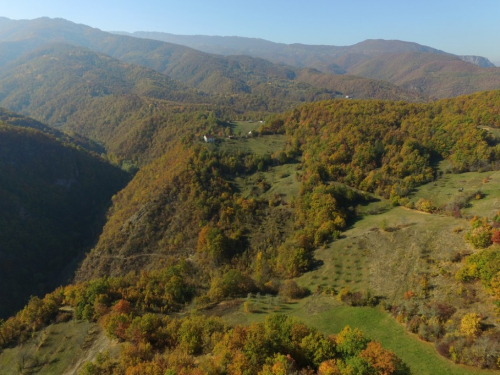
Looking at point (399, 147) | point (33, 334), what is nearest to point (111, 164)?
point (33, 334)

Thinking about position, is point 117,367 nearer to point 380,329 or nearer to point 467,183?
point 380,329

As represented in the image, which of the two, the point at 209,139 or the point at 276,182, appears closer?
the point at 276,182

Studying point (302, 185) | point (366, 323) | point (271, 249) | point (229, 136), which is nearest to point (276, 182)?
point (302, 185)

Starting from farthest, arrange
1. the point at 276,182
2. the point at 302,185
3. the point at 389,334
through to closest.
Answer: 1. the point at 276,182
2. the point at 302,185
3. the point at 389,334

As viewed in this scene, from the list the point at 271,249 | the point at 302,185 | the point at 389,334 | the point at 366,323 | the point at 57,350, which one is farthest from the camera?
the point at 302,185

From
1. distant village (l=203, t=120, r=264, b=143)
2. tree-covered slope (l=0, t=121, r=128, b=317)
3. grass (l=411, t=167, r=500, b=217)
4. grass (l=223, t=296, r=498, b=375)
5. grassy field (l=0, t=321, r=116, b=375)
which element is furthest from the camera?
distant village (l=203, t=120, r=264, b=143)

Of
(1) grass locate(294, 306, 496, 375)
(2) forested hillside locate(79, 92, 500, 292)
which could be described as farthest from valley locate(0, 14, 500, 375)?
(2) forested hillside locate(79, 92, 500, 292)

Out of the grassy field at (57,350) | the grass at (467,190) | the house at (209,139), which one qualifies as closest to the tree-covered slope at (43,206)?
the grassy field at (57,350)

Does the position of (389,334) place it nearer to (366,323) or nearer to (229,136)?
(366,323)

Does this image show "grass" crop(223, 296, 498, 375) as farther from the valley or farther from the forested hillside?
the forested hillside
